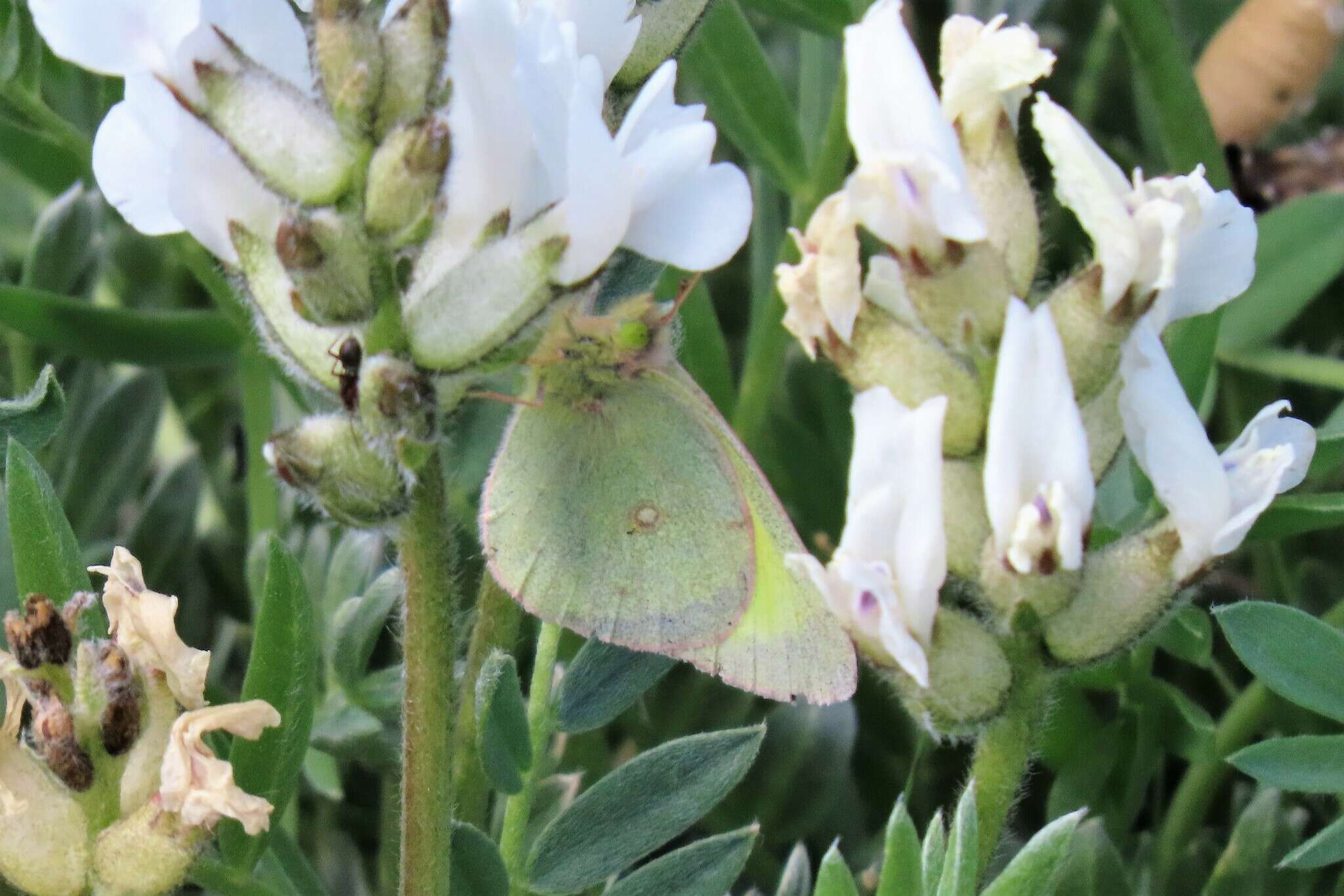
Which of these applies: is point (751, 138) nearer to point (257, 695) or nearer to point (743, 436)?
point (743, 436)

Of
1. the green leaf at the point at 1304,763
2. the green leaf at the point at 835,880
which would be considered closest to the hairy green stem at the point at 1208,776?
the green leaf at the point at 1304,763

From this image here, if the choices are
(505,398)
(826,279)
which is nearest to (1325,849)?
(826,279)

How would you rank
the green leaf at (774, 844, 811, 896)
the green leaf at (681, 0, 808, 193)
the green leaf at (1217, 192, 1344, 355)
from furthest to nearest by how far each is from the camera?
the green leaf at (1217, 192, 1344, 355) < the green leaf at (681, 0, 808, 193) < the green leaf at (774, 844, 811, 896)

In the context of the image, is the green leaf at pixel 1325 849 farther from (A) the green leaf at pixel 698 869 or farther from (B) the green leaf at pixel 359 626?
(B) the green leaf at pixel 359 626

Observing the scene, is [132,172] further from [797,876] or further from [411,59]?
[797,876]

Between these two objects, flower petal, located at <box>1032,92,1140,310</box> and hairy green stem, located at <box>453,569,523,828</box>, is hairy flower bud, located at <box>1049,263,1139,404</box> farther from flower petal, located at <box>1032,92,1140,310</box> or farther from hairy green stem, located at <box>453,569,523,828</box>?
hairy green stem, located at <box>453,569,523,828</box>

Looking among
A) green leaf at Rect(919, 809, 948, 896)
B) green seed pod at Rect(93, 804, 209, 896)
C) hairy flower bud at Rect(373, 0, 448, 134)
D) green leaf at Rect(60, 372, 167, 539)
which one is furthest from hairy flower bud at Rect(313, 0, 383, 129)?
green leaf at Rect(60, 372, 167, 539)
